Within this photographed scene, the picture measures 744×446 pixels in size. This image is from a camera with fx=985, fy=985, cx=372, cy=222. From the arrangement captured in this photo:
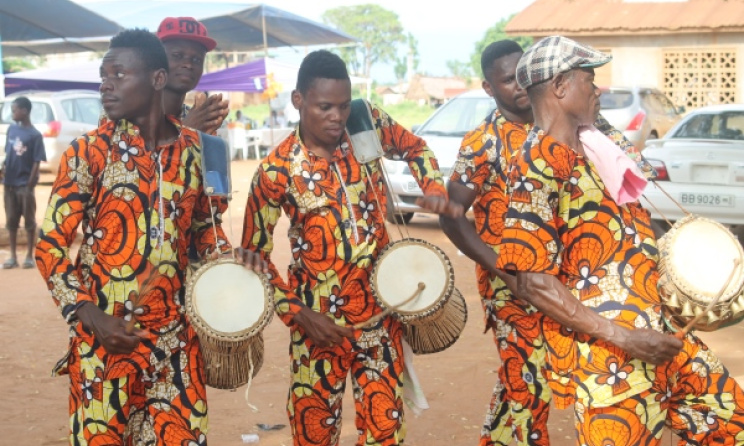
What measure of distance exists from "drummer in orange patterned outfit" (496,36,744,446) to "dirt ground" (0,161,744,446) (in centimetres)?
158

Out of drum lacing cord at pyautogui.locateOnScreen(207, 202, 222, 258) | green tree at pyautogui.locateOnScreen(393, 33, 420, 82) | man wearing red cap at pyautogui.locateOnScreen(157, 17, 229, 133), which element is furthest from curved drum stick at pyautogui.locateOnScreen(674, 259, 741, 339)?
green tree at pyautogui.locateOnScreen(393, 33, 420, 82)

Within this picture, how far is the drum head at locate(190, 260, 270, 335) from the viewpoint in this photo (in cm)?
360

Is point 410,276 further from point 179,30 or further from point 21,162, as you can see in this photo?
point 21,162

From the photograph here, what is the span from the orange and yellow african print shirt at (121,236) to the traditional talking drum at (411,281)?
80cm

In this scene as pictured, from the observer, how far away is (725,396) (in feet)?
10.3

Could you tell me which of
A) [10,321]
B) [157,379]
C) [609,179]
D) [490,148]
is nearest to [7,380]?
[10,321]

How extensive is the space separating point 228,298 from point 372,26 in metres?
91.1

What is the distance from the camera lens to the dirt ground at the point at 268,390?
18.0ft

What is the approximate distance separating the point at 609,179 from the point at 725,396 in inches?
32.0

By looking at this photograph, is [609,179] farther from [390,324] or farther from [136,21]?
[136,21]

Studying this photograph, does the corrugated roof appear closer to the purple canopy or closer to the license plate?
the purple canopy

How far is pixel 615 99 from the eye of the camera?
16.5m

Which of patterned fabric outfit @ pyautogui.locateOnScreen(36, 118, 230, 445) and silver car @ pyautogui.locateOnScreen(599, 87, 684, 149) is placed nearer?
patterned fabric outfit @ pyautogui.locateOnScreen(36, 118, 230, 445)

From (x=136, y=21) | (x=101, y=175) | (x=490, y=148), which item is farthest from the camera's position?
(x=136, y=21)
